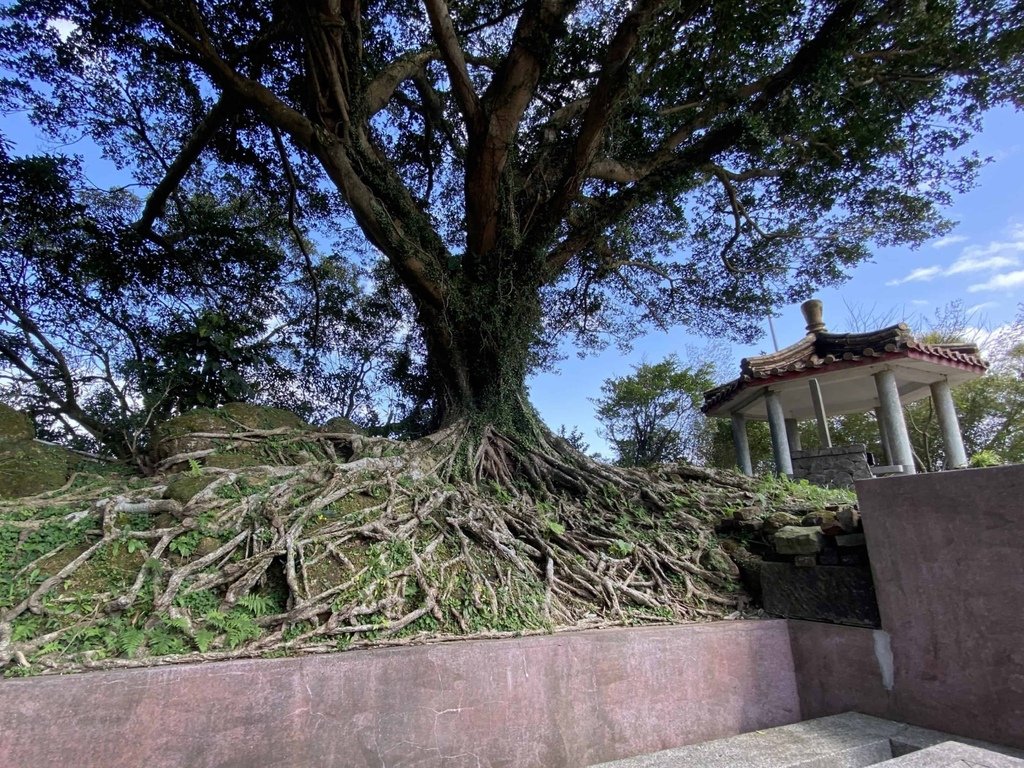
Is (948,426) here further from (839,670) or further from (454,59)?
(454,59)

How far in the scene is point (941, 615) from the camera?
2.70 metres

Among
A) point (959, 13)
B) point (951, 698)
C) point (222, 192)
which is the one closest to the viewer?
point (951, 698)

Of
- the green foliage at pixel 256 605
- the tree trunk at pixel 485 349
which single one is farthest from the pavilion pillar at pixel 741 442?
the green foliage at pixel 256 605

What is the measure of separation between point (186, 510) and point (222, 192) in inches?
306

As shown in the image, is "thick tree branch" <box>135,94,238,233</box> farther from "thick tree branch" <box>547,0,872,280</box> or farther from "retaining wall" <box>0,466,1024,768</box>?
"retaining wall" <box>0,466,1024,768</box>

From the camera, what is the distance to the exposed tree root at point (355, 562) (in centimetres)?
242

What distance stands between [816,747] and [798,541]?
1265 millimetres

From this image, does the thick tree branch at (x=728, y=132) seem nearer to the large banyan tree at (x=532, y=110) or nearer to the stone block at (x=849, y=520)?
the large banyan tree at (x=532, y=110)

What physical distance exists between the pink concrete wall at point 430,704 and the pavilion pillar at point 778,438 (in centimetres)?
450

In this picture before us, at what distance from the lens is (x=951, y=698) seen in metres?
2.61

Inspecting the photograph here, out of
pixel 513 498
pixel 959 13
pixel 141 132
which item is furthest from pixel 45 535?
pixel 959 13

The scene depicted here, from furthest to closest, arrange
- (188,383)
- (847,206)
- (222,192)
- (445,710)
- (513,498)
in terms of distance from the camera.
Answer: (222,192)
(847,206)
(188,383)
(513,498)
(445,710)

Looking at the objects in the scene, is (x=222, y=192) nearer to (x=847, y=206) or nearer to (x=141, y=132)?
(x=141, y=132)

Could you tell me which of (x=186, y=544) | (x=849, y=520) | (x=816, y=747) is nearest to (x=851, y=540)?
(x=849, y=520)
